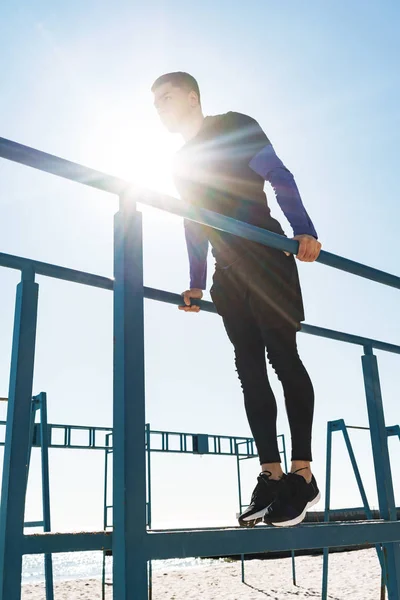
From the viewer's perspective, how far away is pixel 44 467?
14.1 ft

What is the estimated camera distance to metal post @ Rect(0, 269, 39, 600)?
128cm

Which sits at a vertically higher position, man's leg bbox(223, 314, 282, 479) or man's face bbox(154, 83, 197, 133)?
man's face bbox(154, 83, 197, 133)

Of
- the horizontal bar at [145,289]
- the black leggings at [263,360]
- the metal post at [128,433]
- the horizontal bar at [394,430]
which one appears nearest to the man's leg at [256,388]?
the black leggings at [263,360]

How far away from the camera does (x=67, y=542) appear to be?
1202mm

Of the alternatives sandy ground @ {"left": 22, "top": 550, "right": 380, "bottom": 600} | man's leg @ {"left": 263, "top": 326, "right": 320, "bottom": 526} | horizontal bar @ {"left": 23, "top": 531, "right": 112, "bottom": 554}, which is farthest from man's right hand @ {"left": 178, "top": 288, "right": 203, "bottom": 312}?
sandy ground @ {"left": 22, "top": 550, "right": 380, "bottom": 600}

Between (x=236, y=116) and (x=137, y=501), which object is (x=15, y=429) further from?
(x=236, y=116)

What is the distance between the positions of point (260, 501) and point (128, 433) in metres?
0.81

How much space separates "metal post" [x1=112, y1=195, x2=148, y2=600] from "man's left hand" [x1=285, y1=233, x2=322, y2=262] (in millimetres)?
682

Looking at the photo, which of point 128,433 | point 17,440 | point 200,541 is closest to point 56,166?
point 128,433

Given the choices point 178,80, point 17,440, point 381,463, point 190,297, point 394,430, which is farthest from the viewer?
point 394,430

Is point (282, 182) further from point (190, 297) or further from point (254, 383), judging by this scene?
point (254, 383)

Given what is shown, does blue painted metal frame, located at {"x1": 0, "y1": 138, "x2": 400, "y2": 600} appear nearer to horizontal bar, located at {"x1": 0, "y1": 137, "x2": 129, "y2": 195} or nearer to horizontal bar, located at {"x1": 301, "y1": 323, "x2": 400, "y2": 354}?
horizontal bar, located at {"x1": 0, "y1": 137, "x2": 129, "y2": 195}

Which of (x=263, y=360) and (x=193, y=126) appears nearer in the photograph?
(x=263, y=360)

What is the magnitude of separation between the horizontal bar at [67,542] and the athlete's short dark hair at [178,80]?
4.91 ft
